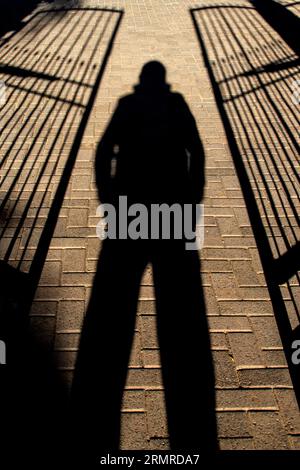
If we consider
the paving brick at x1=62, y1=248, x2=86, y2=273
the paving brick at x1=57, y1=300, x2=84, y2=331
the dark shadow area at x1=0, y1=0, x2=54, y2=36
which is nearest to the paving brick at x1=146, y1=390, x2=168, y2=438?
the paving brick at x1=57, y1=300, x2=84, y2=331

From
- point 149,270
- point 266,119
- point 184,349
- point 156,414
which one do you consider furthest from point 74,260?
point 266,119

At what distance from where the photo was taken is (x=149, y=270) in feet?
10.3

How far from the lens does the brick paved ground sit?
7.79 ft

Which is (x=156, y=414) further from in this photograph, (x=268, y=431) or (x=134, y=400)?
(x=268, y=431)

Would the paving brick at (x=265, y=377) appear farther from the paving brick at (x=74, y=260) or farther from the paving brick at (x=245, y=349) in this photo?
the paving brick at (x=74, y=260)

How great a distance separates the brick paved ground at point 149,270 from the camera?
2375mm

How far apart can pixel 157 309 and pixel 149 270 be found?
1.42 feet

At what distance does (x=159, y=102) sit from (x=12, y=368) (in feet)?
15.3

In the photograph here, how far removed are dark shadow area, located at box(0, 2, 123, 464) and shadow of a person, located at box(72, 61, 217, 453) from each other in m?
0.28

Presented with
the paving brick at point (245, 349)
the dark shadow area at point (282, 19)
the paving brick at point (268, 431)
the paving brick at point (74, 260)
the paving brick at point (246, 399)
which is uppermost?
the dark shadow area at point (282, 19)

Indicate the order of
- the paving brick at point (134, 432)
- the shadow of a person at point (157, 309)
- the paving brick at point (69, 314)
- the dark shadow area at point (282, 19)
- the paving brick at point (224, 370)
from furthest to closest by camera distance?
the dark shadow area at point (282, 19)
the paving brick at point (69, 314)
the paving brick at point (224, 370)
the shadow of a person at point (157, 309)
the paving brick at point (134, 432)

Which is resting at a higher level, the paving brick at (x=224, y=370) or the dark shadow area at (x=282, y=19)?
the dark shadow area at (x=282, y=19)

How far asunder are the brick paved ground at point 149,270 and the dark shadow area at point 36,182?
0.08 ft

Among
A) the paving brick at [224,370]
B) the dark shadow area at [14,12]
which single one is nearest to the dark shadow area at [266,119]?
the paving brick at [224,370]
